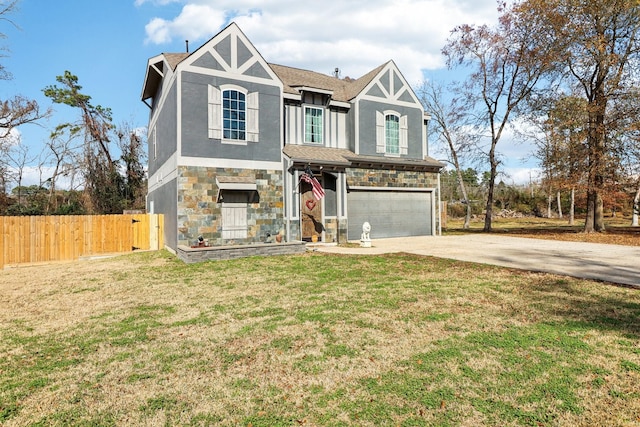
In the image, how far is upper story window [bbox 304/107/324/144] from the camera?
1529 centimetres

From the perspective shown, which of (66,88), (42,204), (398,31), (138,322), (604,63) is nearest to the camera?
(138,322)

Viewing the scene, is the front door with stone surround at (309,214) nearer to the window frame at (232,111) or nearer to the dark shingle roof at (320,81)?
the window frame at (232,111)

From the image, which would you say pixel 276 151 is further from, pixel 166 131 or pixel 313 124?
pixel 166 131

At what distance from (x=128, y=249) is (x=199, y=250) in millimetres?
5311

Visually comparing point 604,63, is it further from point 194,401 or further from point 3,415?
point 3,415

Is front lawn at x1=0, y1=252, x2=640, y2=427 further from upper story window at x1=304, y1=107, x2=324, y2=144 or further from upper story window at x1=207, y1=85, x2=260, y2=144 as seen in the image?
upper story window at x1=304, y1=107, x2=324, y2=144

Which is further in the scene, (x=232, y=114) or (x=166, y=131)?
(x=166, y=131)

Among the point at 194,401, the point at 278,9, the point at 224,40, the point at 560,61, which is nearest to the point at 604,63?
the point at 560,61

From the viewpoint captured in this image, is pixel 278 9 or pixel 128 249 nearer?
pixel 278 9

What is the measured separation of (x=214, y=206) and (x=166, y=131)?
4.49 metres

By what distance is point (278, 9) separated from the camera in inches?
477

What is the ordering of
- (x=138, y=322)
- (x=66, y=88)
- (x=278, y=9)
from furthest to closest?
(x=66, y=88) → (x=278, y=9) → (x=138, y=322)

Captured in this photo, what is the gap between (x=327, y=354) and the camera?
3789mm

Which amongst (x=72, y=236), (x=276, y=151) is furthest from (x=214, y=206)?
(x=72, y=236)
